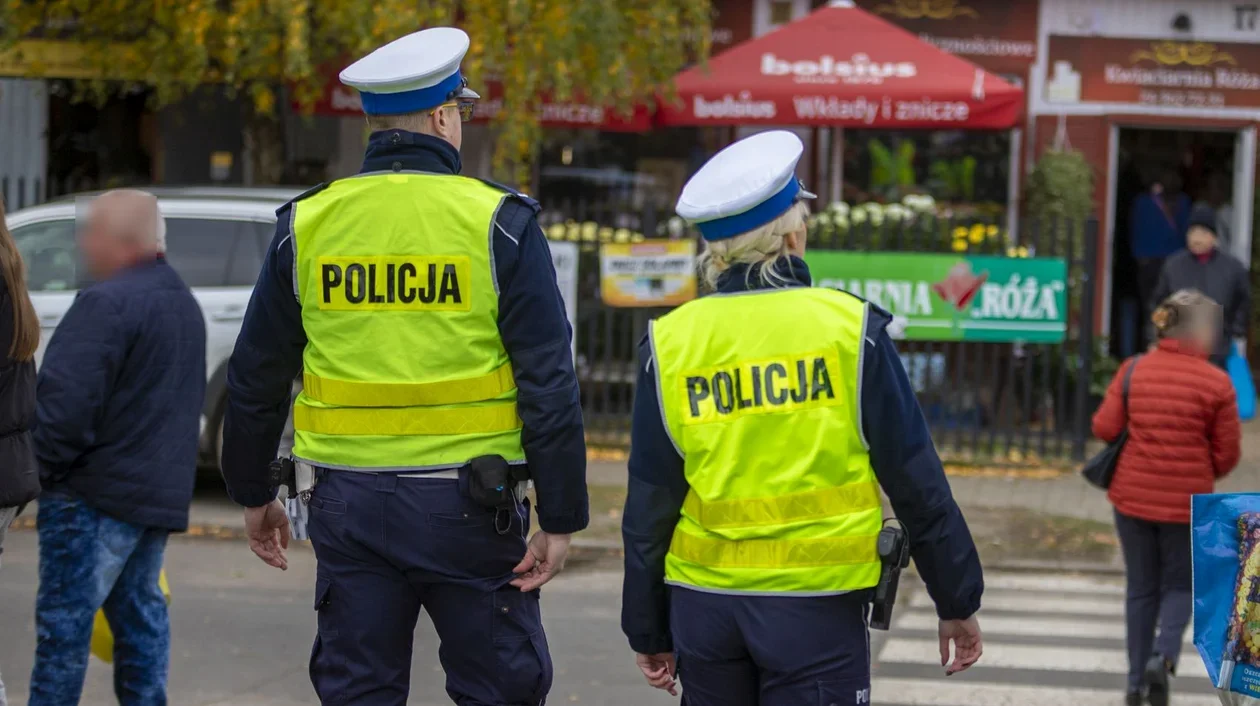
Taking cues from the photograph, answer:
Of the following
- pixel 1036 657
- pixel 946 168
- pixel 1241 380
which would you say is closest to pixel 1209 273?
pixel 1241 380

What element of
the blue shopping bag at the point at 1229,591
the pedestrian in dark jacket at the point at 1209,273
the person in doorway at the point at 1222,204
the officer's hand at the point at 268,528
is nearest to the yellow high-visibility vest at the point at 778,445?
the officer's hand at the point at 268,528

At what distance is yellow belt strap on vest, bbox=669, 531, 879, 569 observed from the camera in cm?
327

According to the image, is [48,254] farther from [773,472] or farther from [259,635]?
[773,472]

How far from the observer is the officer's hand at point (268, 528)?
3914 millimetres

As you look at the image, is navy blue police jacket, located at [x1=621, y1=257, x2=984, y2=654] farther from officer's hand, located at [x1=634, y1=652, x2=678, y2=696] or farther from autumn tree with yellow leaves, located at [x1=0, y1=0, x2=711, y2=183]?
autumn tree with yellow leaves, located at [x1=0, y1=0, x2=711, y2=183]

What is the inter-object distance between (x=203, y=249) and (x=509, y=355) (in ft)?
21.4

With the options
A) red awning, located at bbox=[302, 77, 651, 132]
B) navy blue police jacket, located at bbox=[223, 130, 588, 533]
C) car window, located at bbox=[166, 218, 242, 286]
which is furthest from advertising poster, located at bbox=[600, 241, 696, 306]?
navy blue police jacket, located at bbox=[223, 130, 588, 533]

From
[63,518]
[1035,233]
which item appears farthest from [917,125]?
[63,518]

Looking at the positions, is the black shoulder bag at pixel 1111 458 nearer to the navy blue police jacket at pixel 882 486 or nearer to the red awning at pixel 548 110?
the navy blue police jacket at pixel 882 486

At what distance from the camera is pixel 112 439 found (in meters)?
4.71

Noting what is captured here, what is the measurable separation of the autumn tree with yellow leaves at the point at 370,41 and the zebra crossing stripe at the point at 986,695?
21.5ft

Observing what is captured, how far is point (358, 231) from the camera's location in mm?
3590

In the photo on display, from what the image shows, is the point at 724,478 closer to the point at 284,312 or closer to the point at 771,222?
the point at 771,222

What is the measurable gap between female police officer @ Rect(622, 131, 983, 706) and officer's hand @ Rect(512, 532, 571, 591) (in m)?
0.21
